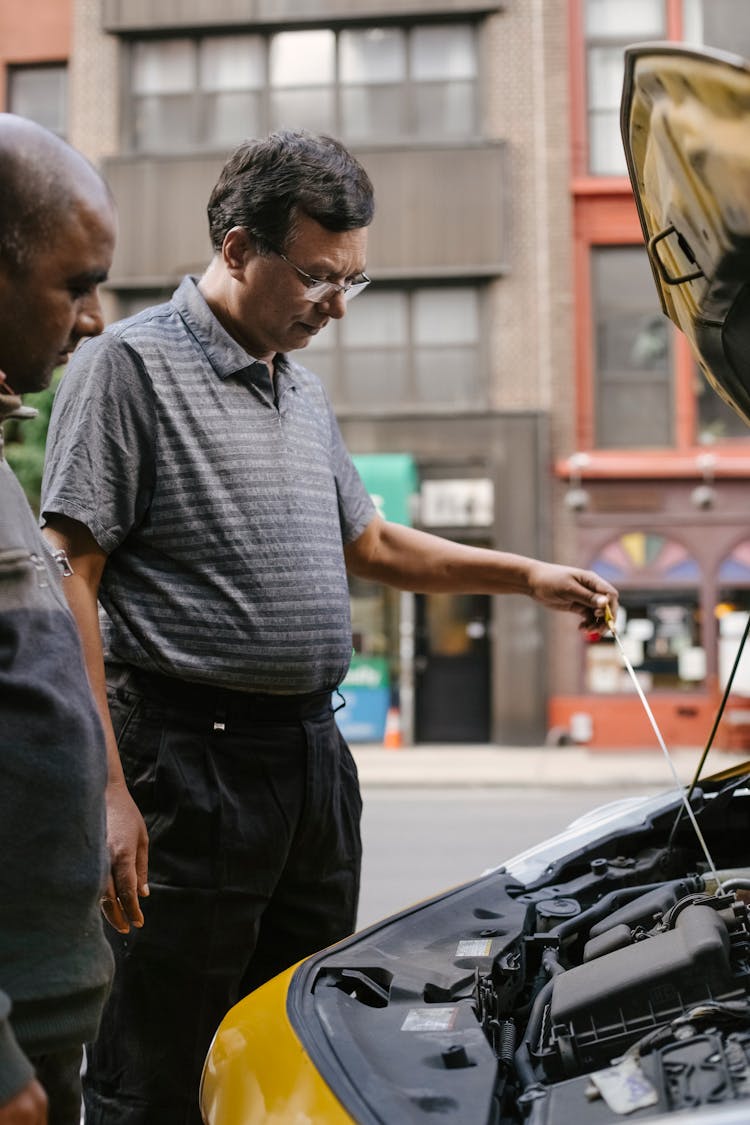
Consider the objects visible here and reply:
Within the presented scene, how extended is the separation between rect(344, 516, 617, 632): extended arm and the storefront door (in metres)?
11.4

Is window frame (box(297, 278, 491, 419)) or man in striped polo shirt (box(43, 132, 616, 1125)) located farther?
window frame (box(297, 278, 491, 419))

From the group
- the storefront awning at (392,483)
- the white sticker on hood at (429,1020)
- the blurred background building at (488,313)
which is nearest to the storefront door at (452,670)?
the blurred background building at (488,313)

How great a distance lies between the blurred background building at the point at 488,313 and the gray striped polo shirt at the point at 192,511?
11591 mm

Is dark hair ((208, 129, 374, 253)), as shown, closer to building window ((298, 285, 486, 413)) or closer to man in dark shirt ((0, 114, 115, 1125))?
man in dark shirt ((0, 114, 115, 1125))

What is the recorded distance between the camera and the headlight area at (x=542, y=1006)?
1617 mm

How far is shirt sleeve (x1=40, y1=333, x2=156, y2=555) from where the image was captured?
2.34m

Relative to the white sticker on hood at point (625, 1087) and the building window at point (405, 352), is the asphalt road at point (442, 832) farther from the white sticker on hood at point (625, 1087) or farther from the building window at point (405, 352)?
the building window at point (405, 352)

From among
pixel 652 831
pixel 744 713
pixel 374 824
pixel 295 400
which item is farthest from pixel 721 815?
pixel 744 713

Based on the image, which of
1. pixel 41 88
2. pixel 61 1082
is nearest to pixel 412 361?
pixel 41 88

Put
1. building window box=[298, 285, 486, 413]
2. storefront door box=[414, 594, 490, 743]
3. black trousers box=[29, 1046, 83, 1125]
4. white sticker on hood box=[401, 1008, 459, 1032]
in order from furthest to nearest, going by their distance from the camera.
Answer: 1. building window box=[298, 285, 486, 413]
2. storefront door box=[414, 594, 490, 743]
3. white sticker on hood box=[401, 1008, 459, 1032]
4. black trousers box=[29, 1046, 83, 1125]

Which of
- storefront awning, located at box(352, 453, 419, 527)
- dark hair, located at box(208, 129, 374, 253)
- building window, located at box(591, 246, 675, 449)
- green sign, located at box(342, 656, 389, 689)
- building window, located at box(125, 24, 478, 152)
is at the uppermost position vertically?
building window, located at box(125, 24, 478, 152)

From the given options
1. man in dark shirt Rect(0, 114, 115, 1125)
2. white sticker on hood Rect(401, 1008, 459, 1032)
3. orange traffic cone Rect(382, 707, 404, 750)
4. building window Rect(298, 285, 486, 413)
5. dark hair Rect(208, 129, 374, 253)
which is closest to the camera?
man in dark shirt Rect(0, 114, 115, 1125)

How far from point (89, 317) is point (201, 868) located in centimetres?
120

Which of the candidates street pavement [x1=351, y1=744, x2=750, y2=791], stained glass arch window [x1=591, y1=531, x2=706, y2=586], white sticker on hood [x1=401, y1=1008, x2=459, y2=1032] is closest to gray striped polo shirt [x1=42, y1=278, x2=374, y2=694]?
white sticker on hood [x1=401, y1=1008, x2=459, y2=1032]
